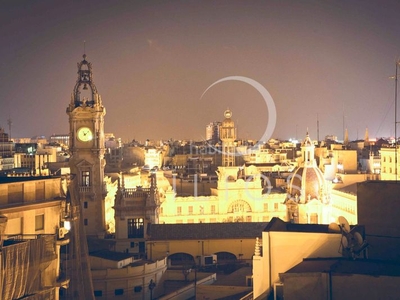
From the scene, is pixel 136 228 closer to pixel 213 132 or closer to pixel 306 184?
pixel 306 184

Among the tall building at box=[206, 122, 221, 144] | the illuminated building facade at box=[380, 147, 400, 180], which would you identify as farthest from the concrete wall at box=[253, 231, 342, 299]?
the tall building at box=[206, 122, 221, 144]

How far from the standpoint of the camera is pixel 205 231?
39.0m

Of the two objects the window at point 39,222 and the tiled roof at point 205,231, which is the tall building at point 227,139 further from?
the window at point 39,222

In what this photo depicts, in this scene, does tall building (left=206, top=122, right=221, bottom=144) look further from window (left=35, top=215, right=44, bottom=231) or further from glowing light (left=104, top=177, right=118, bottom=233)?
window (left=35, top=215, right=44, bottom=231)

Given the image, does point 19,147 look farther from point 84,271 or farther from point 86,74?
point 84,271

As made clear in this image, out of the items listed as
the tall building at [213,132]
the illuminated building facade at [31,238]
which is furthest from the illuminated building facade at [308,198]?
the tall building at [213,132]

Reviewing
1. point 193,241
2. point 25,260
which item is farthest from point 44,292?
point 193,241

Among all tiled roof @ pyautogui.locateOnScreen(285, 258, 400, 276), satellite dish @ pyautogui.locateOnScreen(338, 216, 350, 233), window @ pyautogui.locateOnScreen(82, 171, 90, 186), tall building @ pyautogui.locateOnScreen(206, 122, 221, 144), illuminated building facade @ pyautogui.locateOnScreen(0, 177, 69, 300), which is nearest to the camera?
tiled roof @ pyautogui.locateOnScreen(285, 258, 400, 276)

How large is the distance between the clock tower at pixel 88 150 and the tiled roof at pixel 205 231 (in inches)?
157

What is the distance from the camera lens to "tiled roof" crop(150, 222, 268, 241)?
37.9 metres

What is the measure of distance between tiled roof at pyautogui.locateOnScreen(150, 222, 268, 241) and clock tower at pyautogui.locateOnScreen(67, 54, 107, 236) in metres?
4.00

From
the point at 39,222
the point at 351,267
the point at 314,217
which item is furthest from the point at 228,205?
the point at 351,267

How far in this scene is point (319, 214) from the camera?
4062 centimetres

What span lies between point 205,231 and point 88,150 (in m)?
8.39
